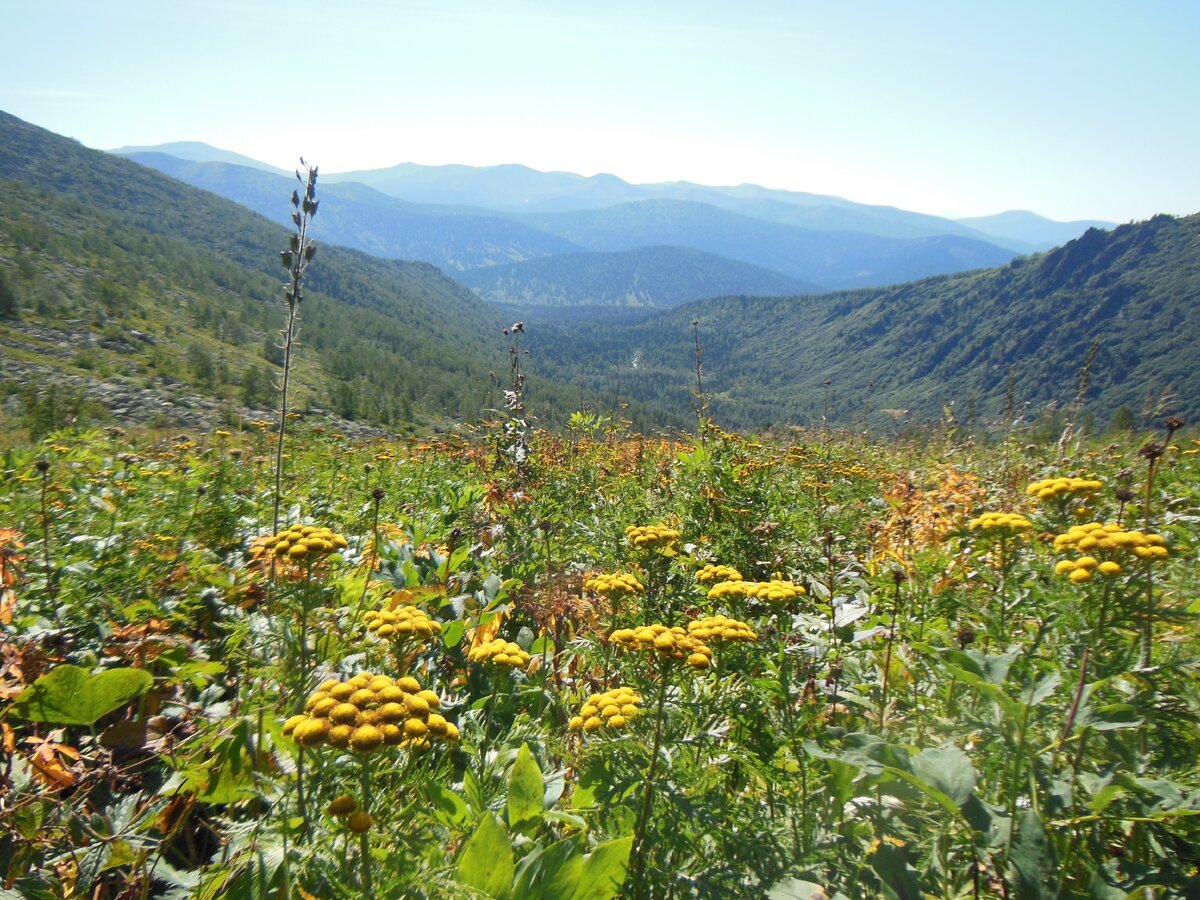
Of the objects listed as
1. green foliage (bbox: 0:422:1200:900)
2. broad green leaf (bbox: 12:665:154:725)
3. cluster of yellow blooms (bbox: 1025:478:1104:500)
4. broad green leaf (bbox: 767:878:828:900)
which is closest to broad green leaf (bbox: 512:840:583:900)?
green foliage (bbox: 0:422:1200:900)

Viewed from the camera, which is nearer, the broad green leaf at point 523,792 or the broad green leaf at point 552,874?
the broad green leaf at point 552,874

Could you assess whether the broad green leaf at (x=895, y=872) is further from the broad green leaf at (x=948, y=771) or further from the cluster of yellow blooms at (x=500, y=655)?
the cluster of yellow blooms at (x=500, y=655)

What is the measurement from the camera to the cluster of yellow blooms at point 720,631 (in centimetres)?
213

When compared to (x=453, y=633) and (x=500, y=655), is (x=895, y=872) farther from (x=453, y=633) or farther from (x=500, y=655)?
(x=453, y=633)

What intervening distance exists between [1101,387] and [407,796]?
181 m

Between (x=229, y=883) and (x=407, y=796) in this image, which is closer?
(x=229, y=883)

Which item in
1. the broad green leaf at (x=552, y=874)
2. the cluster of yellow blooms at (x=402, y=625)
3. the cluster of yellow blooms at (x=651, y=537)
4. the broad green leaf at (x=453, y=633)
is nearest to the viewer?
the broad green leaf at (x=552, y=874)

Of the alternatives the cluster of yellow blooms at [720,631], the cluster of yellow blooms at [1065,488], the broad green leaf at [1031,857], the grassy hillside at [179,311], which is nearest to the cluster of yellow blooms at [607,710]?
the cluster of yellow blooms at [720,631]

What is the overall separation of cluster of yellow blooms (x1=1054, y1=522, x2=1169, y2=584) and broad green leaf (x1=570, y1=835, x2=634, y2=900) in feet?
5.03

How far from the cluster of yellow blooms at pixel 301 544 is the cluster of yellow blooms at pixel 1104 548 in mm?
2524

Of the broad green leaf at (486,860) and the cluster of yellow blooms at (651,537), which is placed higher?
the cluster of yellow blooms at (651,537)

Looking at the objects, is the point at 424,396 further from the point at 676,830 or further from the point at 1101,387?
the point at 1101,387

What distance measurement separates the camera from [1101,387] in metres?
139

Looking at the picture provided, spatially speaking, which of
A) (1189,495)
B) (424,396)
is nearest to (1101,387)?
(424,396)
